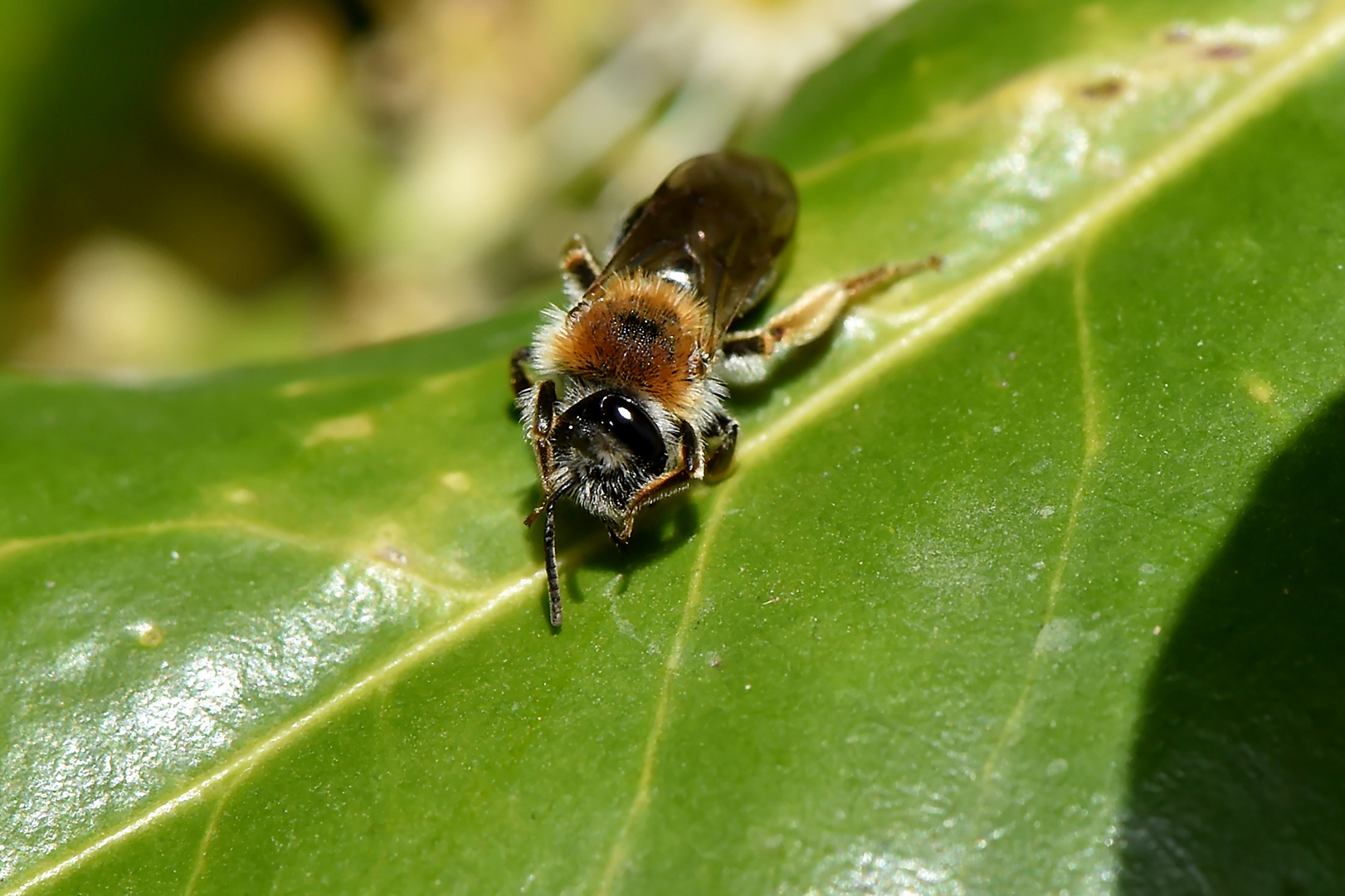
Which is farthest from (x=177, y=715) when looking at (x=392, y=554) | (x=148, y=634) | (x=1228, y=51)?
(x=1228, y=51)

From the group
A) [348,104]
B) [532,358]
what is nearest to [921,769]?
[532,358]

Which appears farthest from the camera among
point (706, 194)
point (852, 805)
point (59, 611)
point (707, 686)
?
point (706, 194)

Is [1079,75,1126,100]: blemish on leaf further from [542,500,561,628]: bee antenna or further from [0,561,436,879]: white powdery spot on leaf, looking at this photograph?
[0,561,436,879]: white powdery spot on leaf

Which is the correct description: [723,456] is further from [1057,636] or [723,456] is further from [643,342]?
[1057,636]

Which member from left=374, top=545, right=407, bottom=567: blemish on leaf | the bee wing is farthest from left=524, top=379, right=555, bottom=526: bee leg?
the bee wing

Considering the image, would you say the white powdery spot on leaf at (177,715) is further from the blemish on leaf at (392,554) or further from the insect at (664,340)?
the insect at (664,340)

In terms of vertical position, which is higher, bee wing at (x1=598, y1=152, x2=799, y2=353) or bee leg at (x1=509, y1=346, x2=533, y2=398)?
bee wing at (x1=598, y1=152, x2=799, y2=353)

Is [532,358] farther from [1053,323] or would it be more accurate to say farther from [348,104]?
[348,104]
